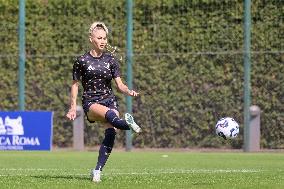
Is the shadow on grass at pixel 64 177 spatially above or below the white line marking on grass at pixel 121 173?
above

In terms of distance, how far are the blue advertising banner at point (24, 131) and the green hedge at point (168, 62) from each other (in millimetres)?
1115

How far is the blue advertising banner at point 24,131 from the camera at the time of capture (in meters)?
19.9

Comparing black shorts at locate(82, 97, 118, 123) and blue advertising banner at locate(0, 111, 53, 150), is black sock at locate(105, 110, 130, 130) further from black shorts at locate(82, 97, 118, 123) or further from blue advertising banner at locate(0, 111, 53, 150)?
blue advertising banner at locate(0, 111, 53, 150)

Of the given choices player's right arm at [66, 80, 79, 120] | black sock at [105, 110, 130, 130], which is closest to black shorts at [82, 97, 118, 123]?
player's right arm at [66, 80, 79, 120]

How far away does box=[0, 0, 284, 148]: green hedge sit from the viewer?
20.2 m

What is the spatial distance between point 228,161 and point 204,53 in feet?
17.2

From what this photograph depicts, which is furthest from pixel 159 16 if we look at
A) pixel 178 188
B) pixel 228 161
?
pixel 178 188

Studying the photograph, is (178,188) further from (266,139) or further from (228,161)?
(266,139)

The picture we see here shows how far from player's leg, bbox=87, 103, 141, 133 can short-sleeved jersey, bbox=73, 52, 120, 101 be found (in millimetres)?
172

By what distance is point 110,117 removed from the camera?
10.5 m

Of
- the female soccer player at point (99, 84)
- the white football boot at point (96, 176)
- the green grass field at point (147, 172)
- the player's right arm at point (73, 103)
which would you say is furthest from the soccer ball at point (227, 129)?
the player's right arm at point (73, 103)

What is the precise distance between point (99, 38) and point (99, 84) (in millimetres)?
569

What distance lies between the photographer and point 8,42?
21281 mm

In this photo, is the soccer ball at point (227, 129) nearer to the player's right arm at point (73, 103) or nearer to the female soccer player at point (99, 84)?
the female soccer player at point (99, 84)
